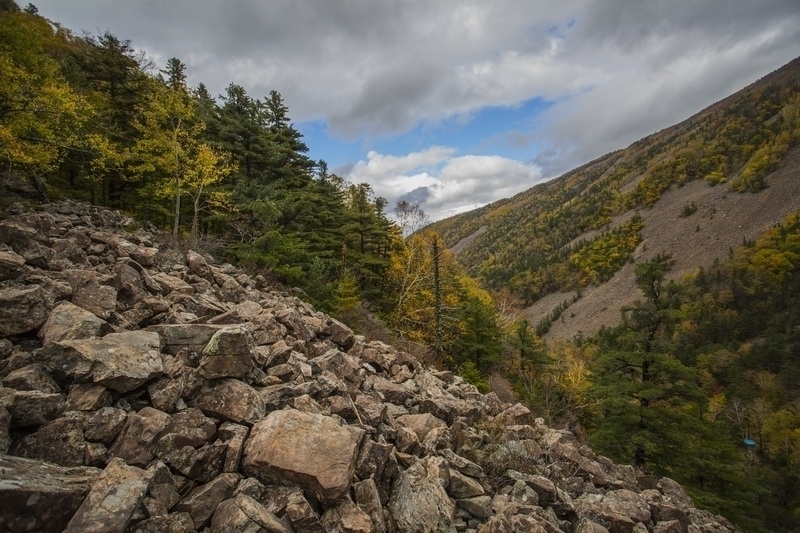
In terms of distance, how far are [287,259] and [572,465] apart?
14.9 m

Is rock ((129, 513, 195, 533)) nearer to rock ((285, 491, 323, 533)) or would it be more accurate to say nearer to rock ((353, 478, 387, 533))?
rock ((285, 491, 323, 533))

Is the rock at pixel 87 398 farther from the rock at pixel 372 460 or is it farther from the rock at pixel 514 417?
the rock at pixel 514 417

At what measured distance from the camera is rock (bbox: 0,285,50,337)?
524 centimetres

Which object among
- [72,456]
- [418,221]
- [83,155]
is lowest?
[72,456]

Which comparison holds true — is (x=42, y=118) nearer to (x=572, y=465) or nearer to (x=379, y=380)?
(x=379, y=380)

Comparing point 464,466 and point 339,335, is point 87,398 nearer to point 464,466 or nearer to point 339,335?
point 464,466

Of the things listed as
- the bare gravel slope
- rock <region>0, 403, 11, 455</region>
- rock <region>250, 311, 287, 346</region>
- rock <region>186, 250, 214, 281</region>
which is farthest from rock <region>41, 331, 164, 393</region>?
the bare gravel slope

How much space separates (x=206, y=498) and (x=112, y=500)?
92 centimetres

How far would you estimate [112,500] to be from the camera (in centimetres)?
359

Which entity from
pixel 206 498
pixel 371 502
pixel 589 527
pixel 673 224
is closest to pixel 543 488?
pixel 589 527

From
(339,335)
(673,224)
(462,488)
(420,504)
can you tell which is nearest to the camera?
(420,504)

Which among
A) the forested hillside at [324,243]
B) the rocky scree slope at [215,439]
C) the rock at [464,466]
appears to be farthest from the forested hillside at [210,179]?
the rock at [464,466]

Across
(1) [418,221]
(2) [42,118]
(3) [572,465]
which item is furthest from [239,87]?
(3) [572,465]

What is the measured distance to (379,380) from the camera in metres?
9.10
